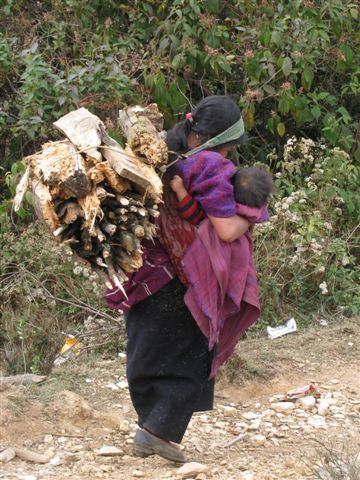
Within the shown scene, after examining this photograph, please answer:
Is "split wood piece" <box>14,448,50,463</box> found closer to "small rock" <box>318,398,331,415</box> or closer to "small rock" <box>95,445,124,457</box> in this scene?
"small rock" <box>95,445,124,457</box>

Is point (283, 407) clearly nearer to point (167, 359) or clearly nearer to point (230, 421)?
point (230, 421)

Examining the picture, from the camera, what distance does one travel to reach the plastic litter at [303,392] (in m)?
4.84

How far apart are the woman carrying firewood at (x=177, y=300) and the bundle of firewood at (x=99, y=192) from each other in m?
0.27

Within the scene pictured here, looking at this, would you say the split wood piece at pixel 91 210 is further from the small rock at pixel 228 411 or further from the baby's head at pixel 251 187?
the small rock at pixel 228 411

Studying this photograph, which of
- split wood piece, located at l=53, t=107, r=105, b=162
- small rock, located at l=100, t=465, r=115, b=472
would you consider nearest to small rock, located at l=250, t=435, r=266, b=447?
small rock, located at l=100, t=465, r=115, b=472

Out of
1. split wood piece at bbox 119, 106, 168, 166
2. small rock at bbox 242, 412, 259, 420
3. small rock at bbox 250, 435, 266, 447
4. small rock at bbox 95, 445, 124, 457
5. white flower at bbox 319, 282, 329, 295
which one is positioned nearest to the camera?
split wood piece at bbox 119, 106, 168, 166

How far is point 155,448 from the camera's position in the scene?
381 cm

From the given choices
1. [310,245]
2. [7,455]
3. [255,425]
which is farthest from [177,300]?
[310,245]

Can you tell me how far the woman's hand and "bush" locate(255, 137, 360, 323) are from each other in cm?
237

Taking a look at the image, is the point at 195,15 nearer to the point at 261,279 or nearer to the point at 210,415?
the point at 261,279

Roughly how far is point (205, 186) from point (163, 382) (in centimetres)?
84

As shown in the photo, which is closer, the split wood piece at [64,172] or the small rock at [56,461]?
the split wood piece at [64,172]

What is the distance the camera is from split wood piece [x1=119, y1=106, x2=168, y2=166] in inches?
131

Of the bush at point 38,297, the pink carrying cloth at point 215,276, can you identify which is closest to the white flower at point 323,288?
the bush at point 38,297
